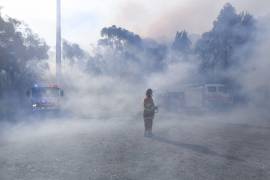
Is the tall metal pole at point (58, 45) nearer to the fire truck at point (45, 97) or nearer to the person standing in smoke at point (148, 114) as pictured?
the fire truck at point (45, 97)

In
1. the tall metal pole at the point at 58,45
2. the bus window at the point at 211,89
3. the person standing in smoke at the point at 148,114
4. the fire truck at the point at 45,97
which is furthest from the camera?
the tall metal pole at the point at 58,45


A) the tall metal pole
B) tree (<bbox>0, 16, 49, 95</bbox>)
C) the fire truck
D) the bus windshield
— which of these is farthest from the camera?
tree (<bbox>0, 16, 49, 95</bbox>)

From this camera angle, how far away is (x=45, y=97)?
28297 millimetres

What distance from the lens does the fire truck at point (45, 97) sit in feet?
91.7

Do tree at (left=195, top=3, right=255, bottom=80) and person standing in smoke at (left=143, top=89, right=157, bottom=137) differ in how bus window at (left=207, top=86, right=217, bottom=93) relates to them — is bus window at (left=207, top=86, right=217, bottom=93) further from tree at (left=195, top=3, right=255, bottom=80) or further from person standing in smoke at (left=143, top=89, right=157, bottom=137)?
person standing in smoke at (left=143, top=89, right=157, bottom=137)

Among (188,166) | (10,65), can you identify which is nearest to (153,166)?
(188,166)

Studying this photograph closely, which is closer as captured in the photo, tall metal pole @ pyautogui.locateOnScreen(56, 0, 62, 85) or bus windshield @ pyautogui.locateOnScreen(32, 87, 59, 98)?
bus windshield @ pyautogui.locateOnScreen(32, 87, 59, 98)

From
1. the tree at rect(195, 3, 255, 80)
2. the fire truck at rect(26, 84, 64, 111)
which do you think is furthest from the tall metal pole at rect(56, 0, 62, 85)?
the tree at rect(195, 3, 255, 80)

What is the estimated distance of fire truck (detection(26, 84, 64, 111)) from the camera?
28.0 meters

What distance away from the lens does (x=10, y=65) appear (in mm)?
47594

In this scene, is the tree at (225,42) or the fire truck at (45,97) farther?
the tree at (225,42)

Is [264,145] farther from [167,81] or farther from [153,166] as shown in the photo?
[167,81]

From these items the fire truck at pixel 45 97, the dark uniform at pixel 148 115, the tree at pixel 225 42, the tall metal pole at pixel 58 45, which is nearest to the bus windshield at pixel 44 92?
the fire truck at pixel 45 97

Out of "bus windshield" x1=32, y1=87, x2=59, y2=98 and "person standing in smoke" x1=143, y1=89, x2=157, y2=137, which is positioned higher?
"bus windshield" x1=32, y1=87, x2=59, y2=98
